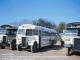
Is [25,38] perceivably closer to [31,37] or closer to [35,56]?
[31,37]

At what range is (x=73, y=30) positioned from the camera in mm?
16453

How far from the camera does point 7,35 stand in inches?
843

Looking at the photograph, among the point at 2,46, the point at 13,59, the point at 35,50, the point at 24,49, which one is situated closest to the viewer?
the point at 13,59

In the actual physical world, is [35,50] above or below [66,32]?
below

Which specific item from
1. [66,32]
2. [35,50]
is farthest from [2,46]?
[66,32]

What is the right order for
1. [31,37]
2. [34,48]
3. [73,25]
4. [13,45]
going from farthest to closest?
[13,45] < [31,37] < [34,48] < [73,25]

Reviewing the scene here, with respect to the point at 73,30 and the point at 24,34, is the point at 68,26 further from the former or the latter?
the point at 24,34

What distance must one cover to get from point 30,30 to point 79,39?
19.9 ft

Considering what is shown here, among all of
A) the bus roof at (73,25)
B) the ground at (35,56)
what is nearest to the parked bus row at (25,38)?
the ground at (35,56)

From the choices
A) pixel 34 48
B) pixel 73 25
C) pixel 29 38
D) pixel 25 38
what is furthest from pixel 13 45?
pixel 73 25

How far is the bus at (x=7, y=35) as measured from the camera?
2107 centimetres

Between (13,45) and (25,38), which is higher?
(25,38)

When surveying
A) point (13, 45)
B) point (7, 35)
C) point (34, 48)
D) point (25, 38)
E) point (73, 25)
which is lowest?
point (34, 48)

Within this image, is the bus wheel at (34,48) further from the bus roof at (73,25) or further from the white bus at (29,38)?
the bus roof at (73,25)
